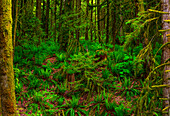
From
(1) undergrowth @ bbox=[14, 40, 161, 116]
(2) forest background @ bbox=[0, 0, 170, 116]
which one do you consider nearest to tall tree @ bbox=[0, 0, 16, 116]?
(2) forest background @ bbox=[0, 0, 170, 116]

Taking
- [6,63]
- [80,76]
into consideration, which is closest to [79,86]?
[80,76]

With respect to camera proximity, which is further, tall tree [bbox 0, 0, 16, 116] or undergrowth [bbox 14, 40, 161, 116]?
undergrowth [bbox 14, 40, 161, 116]

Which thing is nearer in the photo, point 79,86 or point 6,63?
point 6,63

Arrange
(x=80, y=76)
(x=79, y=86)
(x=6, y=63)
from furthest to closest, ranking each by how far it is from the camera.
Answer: (x=80, y=76), (x=79, y=86), (x=6, y=63)

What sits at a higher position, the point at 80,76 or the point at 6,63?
the point at 6,63

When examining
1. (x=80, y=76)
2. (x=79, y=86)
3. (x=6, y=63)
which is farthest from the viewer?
(x=80, y=76)

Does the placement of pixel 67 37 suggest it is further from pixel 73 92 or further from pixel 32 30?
pixel 73 92

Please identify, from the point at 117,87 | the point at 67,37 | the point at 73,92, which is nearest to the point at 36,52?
the point at 67,37

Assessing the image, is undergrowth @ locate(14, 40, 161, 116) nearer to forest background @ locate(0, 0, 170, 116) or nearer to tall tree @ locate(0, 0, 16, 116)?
forest background @ locate(0, 0, 170, 116)

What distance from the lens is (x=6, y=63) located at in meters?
3.25

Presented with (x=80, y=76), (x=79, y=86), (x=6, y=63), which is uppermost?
(x=6, y=63)

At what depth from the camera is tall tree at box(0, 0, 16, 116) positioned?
3214mm

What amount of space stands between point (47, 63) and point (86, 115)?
3.95 m

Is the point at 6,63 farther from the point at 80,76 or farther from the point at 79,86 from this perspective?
the point at 80,76
